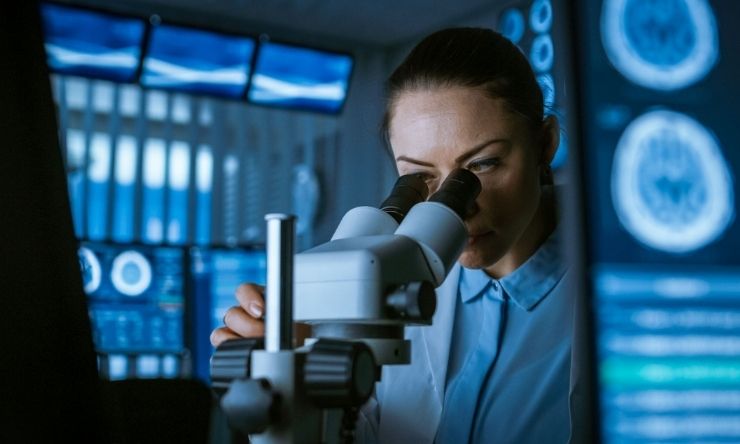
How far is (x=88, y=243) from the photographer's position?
10.1ft

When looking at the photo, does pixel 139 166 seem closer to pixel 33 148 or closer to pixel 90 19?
pixel 90 19

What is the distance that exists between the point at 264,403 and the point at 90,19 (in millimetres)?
3572

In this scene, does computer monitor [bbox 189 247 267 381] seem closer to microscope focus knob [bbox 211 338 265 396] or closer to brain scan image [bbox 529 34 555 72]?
brain scan image [bbox 529 34 555 72]

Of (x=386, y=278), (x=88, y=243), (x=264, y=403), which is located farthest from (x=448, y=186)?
(x=88, y=243)

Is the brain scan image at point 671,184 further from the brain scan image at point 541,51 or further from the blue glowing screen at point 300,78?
the blue glowing screen at point 300,78

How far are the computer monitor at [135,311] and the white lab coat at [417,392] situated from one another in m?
1.72

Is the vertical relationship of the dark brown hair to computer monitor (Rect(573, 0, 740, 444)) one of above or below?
above

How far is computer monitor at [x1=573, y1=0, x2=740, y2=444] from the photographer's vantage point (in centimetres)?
48

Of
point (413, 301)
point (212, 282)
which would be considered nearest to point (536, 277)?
point (413, 301)

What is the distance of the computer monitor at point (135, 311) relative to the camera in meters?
3.04

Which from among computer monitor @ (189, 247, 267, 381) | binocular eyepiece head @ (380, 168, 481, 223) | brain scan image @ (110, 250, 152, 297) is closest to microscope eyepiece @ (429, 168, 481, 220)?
binocular eyepiece head @ (380, 168, 481, 223)

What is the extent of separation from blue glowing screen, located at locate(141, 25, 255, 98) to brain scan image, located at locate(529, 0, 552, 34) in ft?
4.57

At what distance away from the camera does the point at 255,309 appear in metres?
1.05

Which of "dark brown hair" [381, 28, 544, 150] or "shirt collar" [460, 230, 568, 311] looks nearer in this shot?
"dark brown hair" [381, 28, 544, 150]
